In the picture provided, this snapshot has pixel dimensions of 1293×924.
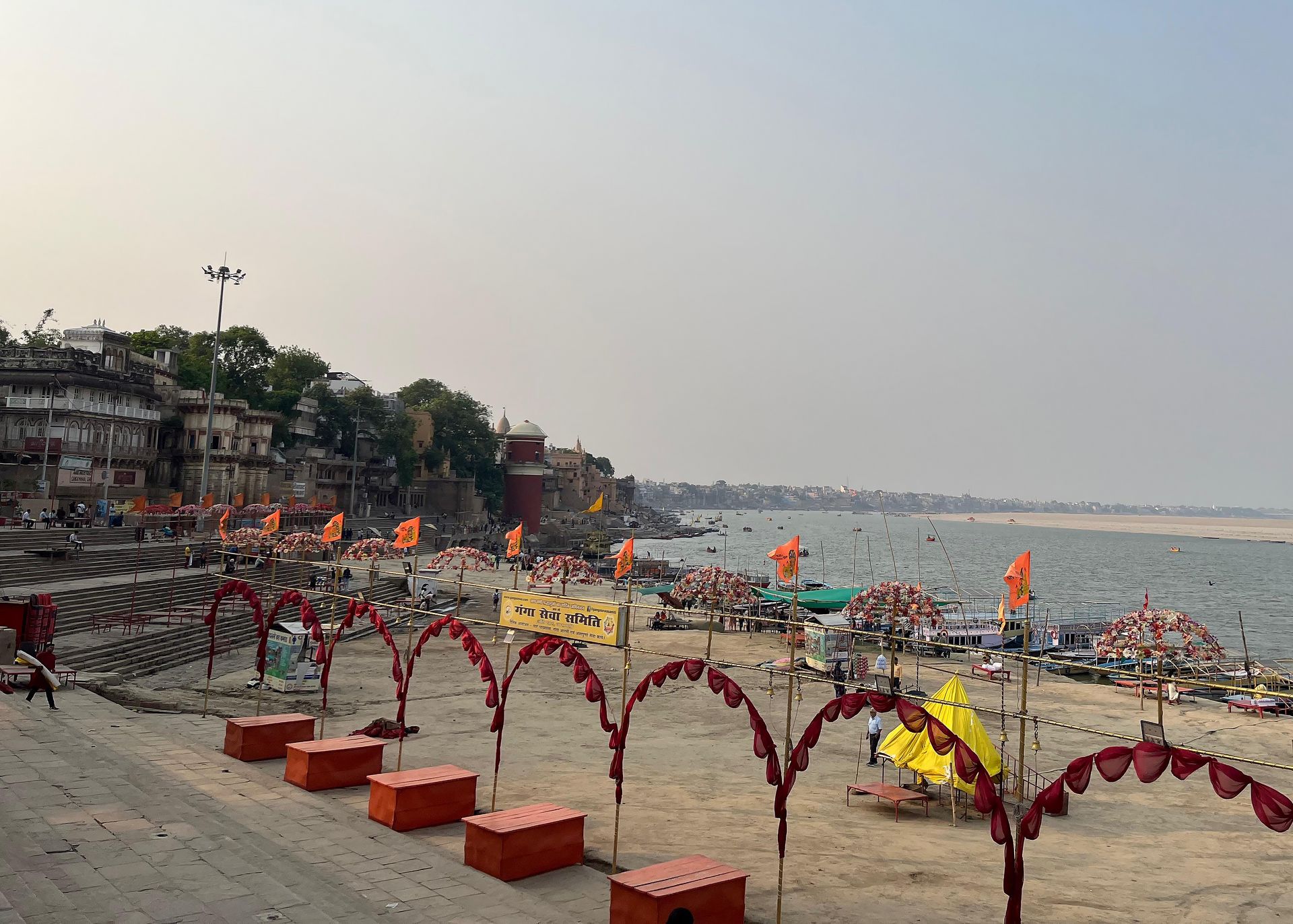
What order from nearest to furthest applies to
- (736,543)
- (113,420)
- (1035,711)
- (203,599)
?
(1035,711) → (203,599) → (113,420) → (736,543)

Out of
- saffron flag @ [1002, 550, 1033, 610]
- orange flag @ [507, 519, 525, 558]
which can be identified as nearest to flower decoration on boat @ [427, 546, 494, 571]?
orange flag @ [507, 519, 525, 558]

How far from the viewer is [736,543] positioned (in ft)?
643

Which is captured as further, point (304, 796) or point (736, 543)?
point (736, 543)

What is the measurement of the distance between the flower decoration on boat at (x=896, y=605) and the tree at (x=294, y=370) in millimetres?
60318

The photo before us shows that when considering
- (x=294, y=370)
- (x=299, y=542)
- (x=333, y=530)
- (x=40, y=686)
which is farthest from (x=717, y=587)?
(x=294, y=370)

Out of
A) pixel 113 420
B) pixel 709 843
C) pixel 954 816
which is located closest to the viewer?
pixel 709 843

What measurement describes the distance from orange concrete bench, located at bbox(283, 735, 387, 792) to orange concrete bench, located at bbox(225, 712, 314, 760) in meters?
1.01

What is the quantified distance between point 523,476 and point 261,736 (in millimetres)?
95469

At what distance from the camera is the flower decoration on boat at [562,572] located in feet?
151

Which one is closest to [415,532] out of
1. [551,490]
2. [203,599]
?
[203,599]

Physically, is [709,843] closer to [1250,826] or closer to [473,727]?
[473,727]

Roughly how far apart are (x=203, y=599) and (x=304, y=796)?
21.5 meters

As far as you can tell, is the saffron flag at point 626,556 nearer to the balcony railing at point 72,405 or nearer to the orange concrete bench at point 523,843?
the orange concrete bench at point 523,843

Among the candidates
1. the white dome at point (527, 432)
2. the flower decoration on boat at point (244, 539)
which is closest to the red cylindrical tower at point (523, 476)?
the white dome at point (527, 432)
